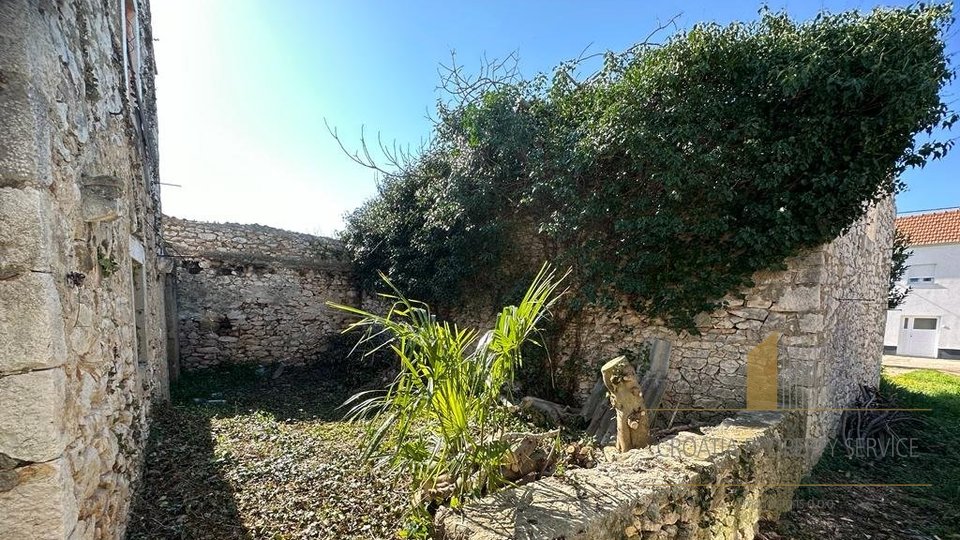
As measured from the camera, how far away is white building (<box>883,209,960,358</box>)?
1440 cm

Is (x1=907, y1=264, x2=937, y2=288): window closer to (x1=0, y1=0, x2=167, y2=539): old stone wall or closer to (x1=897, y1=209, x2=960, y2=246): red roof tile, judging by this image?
(x1=897, y1=209, x2=960, y2=246): red roof tile

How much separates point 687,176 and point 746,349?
2040 mm

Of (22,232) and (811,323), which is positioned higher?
(22,232)

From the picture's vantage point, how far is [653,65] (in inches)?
169

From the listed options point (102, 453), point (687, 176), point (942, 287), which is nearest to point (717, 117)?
point (687, 176)

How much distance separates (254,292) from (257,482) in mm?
5538

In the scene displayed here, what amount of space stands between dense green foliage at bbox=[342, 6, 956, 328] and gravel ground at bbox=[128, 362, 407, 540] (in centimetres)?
333

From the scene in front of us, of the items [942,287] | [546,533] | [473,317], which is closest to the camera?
[546,533]

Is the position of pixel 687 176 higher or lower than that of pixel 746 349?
higher

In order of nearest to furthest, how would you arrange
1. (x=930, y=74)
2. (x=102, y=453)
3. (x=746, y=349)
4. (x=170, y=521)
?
1. (x=102, y=453)
2. (x=170, y=521)
3. (x=930, y=74)
4. (x=746, y=349)

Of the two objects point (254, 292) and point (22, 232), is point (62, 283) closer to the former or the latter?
point (22, 232)

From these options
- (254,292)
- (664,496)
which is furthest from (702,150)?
(254,292)

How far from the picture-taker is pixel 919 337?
50.0 feet

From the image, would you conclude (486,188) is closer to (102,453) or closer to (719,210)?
(719,210)
